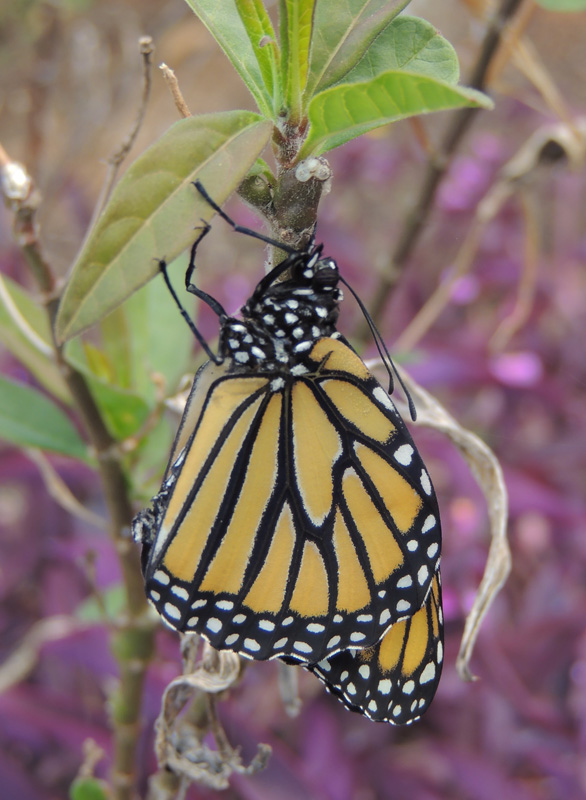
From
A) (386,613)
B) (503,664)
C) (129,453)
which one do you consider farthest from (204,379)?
(503,664)

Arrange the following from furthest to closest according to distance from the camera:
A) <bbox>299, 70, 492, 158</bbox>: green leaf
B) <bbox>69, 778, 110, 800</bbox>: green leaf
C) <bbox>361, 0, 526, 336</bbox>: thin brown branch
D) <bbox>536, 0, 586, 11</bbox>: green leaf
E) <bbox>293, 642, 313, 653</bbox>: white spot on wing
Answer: <bbox>361, 0, 526, 336</bbox>: thin brown branch, <bbox>536, 0, 586, 11</bbox>: green leaf, <bbox>69, 778, 110, 800</bbox>: green leaf, <bbox>293, 642, 313, 653</bbox>: white spot on wing, <bbox>299, 70, 492, 158</bbox>: green leaf

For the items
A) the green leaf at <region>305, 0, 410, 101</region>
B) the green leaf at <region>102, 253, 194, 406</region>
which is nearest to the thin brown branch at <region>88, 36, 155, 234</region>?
the green leaf at <region>305, 0, 410, 101</region>

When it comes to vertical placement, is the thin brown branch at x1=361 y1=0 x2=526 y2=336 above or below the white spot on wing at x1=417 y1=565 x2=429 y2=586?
above

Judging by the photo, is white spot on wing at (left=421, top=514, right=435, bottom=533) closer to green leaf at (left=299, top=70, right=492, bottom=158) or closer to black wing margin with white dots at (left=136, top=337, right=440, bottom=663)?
black wing margin with white dots at (left=136, top=337, right=440, bottom=663)

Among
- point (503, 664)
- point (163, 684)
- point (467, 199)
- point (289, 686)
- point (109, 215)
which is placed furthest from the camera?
point (467, 199)

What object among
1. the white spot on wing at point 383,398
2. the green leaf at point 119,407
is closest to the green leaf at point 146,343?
the green leaf at point 119,407

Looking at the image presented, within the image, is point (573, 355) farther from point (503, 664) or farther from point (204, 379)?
point (204, 379)

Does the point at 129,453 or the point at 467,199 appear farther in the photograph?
the point at 467,199

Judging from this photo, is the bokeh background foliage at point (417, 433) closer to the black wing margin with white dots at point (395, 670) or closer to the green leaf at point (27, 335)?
the green leaf at point (27, 335)
